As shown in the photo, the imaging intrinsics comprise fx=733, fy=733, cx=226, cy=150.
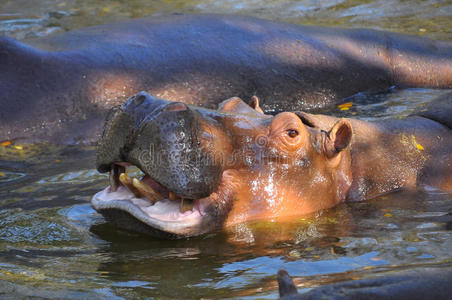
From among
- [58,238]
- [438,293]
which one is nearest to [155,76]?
[58,238]

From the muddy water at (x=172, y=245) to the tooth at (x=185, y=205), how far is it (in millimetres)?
194

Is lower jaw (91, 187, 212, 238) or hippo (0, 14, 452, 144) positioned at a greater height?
hippo (0, 14, 452, 144)

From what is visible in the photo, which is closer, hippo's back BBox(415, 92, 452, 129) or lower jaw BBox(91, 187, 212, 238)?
lower jaw BBox(91, 187, 212, 238)

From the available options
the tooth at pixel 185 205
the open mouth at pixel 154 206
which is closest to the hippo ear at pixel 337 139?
the open mouth at pixel 154 206

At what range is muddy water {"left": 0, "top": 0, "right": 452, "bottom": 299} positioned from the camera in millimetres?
3279

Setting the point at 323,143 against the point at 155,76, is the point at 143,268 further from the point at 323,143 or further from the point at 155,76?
the point at 155,76

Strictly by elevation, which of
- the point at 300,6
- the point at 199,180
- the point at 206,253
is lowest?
the point at 206,253

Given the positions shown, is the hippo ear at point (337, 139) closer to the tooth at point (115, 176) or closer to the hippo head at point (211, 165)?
the hippo head at point (211, 165)

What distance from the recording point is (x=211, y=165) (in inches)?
160

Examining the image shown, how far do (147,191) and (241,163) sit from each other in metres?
0.59

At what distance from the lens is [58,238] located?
4.26 meters

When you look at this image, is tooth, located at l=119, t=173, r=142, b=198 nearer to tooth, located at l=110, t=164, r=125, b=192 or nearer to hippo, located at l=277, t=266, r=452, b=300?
tooth, located at l=110, t=164, r=125, b=192

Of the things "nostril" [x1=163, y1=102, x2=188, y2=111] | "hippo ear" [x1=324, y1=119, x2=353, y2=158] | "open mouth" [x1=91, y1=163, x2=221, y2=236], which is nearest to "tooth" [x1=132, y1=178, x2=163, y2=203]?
"open mouth" [x1=91, y1=163, x2=221, y2=236]

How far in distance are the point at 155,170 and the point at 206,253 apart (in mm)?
529
